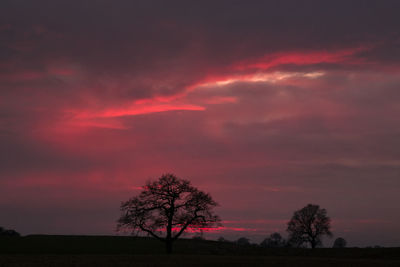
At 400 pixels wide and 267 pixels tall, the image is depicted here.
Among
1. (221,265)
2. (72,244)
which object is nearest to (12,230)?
(72,244)

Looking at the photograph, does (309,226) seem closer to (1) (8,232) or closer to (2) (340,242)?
(2) (340,242)

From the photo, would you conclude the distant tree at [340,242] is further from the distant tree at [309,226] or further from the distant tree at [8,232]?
the distant tree at [8,232]

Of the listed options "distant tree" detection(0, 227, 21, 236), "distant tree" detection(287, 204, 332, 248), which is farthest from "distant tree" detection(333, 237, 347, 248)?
"distant tree" detection(0, 227, 21, 236)

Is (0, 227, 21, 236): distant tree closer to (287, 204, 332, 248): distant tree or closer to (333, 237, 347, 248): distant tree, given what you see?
(287, 204, 332, 248): distant tree

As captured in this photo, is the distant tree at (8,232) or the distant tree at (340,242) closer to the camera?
the distant tree at (8,232)

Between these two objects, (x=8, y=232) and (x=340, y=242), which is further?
(x=340, y=242)

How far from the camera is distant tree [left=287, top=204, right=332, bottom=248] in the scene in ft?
336

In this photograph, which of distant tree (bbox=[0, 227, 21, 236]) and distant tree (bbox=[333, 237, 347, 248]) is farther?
distant tree (bbox=[333, 237, 347, 248])

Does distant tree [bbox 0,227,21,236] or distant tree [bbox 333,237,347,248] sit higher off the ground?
distant tree [bbox 0,227,21,236]

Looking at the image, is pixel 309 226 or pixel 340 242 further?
pixel 340 242

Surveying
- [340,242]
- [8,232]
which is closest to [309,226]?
[340,242]

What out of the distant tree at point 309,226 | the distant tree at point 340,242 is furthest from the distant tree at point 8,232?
the distant tree at point 340,242

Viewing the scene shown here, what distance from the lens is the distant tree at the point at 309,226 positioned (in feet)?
336

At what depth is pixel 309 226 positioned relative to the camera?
10325 centimetres
